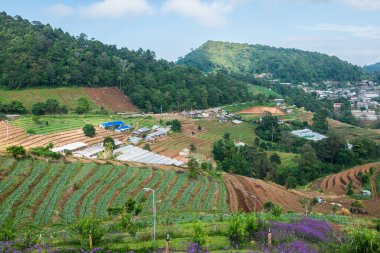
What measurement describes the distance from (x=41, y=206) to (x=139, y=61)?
254 feet

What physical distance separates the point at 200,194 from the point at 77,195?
9010 millimetres

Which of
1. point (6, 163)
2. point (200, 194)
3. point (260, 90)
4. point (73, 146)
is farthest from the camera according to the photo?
point (260, 90)

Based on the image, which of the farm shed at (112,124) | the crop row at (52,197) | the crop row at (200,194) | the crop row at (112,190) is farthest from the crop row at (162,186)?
the farm shed at (112,124)

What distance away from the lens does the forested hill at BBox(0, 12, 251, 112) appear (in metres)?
73.5

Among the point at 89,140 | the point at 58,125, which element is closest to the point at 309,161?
the point at 89,140

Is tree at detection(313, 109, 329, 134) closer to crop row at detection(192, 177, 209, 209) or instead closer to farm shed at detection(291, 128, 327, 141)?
farm shed at detection(291, 128, 327, 141)

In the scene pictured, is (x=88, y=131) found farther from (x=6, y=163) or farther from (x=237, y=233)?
(x=237, y=233)

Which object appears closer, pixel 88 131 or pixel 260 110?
pixel 88 131

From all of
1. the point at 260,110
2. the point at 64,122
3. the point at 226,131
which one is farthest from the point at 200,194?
the point at 260,110

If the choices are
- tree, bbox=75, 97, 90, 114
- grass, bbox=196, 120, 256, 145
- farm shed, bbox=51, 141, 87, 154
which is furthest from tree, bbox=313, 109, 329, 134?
farm shed, bbox=51, 141, 87, 154

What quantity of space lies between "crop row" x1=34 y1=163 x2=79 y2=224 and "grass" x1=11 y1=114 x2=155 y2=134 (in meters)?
26.3

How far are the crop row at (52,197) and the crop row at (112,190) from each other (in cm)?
251

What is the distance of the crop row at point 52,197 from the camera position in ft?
66.0

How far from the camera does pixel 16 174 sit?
24.3 meters
